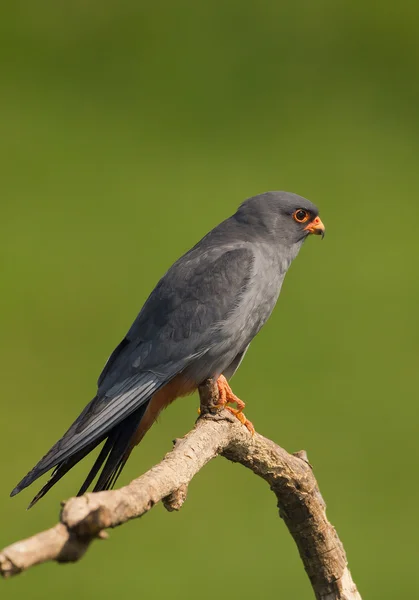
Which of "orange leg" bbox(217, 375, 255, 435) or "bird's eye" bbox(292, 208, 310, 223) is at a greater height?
"bird's eye" bbox(292, 208, 310, 223)

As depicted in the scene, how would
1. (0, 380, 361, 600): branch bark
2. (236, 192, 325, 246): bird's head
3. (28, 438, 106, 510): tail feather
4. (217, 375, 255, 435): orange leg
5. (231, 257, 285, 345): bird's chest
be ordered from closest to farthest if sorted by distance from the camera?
(0, 380, 361, 600): branch bark → (28, 438, 106, 510): tail feather → (217, 375, 255, 435): orange leg → (231, 257, 285, 345): bird's chest → (236, 192, 325, 246): bird's head

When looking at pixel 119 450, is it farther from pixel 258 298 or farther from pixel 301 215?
pixel 301 215

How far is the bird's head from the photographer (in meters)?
3.79

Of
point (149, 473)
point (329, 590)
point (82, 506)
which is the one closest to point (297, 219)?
point (329, 590)

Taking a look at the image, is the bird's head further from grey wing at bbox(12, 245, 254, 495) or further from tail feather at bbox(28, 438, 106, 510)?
tail feather at bbox(28, 438, 106, 510)

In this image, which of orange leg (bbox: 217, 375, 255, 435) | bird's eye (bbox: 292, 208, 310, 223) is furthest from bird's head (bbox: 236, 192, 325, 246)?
orange leg (bbox: 217, 375, 255, 435)

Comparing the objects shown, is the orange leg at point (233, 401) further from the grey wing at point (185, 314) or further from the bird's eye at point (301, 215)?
the bird's eye at point (301, 215)

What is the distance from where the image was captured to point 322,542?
2.98m

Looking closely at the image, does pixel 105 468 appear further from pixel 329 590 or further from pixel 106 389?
pixel 329 590

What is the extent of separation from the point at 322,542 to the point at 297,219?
1462 mm

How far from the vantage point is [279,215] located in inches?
150

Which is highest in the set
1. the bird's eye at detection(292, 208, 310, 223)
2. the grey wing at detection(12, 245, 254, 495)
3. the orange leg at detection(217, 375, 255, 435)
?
the bird's eye at detection(292, 208, 310, 223)

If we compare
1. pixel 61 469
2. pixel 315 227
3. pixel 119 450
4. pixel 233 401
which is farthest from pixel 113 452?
pixel 315 227

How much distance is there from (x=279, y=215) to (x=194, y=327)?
0.68 metres
